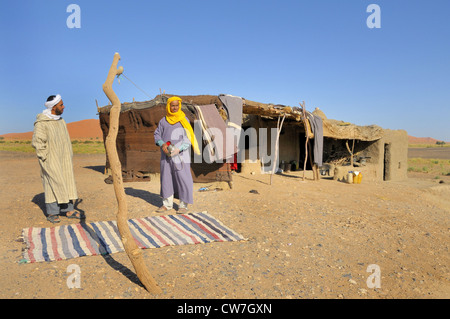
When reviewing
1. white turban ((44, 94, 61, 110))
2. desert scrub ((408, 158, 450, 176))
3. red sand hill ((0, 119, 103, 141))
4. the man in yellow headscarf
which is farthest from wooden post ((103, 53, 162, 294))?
red sand hill ((0, 119, 103, 141))

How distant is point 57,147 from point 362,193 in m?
7.38

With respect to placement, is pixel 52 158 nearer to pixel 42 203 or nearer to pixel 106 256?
pixel 42 203

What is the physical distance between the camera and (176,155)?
15.9ft

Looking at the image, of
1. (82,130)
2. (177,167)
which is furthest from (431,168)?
(82,130)

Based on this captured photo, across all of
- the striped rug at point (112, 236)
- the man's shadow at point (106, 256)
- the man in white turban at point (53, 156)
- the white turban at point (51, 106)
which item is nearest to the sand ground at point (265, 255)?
the man's shadow at point (106, 256)

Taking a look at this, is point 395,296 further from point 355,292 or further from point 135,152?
point 135,152

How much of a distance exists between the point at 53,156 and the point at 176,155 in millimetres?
1821

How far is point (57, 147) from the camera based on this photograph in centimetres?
445

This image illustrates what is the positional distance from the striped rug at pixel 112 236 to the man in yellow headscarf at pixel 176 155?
0.44 metres

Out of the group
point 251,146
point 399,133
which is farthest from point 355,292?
point 399,133

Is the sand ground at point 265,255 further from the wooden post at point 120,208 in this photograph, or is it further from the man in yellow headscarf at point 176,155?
the man in yellow headscarf at point 176,155

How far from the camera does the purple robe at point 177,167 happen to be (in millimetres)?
4879

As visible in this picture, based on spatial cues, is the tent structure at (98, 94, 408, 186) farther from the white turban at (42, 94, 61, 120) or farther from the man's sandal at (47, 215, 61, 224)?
the man's sandal at (47, 215, 61, 224)

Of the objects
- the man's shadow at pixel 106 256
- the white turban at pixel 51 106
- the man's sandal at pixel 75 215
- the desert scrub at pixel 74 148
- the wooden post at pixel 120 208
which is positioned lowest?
the desert scrub at pixel 74 148
